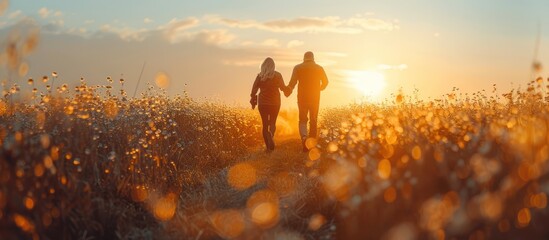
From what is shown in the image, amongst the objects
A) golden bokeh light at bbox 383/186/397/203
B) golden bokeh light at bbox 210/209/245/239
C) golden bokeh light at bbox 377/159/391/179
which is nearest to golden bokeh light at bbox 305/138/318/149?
golden bokeh light at bbox 210/209/245/239

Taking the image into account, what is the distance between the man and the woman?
0.42 m

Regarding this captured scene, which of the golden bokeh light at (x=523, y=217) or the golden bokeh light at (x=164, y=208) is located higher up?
the golden bokeh light at (x=523, y=217)

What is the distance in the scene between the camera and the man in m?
13.4

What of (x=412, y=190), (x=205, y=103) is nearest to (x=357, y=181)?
(x=412, y=190)

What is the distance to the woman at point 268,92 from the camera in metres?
13.2

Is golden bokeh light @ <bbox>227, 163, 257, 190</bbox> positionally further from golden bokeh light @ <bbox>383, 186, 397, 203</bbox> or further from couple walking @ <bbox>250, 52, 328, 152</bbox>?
golden bokeh light @ <bbox>383, 186, 397, 203</bbox>

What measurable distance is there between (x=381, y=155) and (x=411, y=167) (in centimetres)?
146

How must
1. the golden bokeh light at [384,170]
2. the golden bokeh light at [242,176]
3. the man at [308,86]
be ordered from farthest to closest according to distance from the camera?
the man at [308,86]
the golden bokeh light at [242,176]
the golden bokeh light at [384,170]

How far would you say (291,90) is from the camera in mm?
13609

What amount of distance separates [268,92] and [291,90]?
2.32ft

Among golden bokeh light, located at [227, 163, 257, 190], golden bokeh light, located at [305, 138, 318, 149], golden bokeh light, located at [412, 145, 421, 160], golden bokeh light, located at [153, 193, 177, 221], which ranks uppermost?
golden bokeh light, located at [412, 145, 421, 160]

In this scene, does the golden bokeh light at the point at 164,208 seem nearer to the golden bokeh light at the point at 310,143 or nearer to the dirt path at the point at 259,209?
the dirt path at the point at 259,209

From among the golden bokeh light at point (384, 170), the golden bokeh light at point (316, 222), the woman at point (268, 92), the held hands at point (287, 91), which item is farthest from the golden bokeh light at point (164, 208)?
the held hands at point (287, 91)

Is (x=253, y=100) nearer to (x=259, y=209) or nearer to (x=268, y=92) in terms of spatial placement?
(x=268, y=92)
